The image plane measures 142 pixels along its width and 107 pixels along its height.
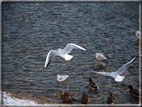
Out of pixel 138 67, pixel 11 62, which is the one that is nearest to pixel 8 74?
pixel 11 62

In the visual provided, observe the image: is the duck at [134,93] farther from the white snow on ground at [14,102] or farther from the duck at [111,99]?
the white snow on ground at [14,102]

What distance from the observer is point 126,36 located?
40.7 ft

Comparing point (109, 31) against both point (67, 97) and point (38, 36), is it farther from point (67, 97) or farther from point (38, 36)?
point (67, 97)

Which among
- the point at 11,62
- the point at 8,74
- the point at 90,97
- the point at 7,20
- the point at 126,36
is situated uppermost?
the point at 7,20

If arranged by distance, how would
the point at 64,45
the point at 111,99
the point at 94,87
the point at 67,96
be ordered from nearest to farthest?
1. the point at 111,99
2. the point at 67,96
3. the point at 94,87
4. the point at 64,45

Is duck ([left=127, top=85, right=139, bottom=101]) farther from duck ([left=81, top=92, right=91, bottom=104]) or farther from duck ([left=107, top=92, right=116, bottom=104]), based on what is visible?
duck ([left=81, top=92, right=91, bottom=104])

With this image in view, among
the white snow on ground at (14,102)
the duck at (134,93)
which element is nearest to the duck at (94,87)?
the duck at (134,93)

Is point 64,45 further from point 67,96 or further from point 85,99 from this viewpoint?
point 85,99

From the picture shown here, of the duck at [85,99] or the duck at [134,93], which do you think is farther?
the duck at [134,93]

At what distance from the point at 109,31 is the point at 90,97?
22.2 ft

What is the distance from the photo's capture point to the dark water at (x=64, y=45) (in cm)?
809

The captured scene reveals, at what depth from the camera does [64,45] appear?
11695 mm

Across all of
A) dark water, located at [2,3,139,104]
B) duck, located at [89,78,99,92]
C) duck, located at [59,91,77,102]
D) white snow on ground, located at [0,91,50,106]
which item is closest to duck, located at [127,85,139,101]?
dark water, located at [2,3,139,104]

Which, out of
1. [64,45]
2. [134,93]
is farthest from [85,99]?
[64,45]
